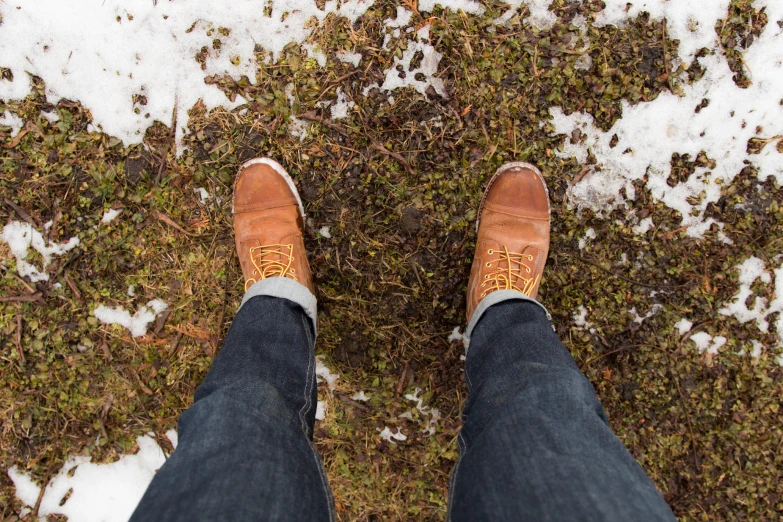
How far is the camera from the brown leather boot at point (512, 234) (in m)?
2.41

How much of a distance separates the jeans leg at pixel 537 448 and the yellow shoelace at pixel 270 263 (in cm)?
109

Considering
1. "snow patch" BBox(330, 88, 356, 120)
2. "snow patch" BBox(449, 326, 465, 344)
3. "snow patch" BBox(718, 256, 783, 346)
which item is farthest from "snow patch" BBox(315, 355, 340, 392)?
"snow patch" BBox(718, 256, 783, 346)

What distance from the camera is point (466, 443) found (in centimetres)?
189

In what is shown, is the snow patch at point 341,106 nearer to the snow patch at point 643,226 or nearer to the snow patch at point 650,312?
the snow patch at point 643,226

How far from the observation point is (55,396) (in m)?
2.60

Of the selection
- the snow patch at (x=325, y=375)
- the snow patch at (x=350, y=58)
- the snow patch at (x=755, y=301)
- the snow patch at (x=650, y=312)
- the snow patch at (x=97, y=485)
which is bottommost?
the snow patch at (x=97, y=485)

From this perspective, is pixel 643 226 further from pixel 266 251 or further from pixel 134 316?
pixel 134 316

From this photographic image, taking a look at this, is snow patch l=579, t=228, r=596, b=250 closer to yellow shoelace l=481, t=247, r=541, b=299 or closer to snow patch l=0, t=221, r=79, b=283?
yellow shoelace l=481, t=247, r=541, b=299

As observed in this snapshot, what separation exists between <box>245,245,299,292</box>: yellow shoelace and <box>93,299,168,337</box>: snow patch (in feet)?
1.99

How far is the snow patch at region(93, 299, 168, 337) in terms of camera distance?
259 centimetres

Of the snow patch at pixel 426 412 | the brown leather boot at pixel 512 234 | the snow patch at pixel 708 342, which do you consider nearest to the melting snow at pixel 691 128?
the brown leather boot at pixel 512 234

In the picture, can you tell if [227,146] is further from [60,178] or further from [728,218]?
[728,218]

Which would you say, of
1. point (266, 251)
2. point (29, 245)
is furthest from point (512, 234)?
point (29, 245)

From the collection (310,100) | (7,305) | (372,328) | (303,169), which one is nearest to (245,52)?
(310,100)
